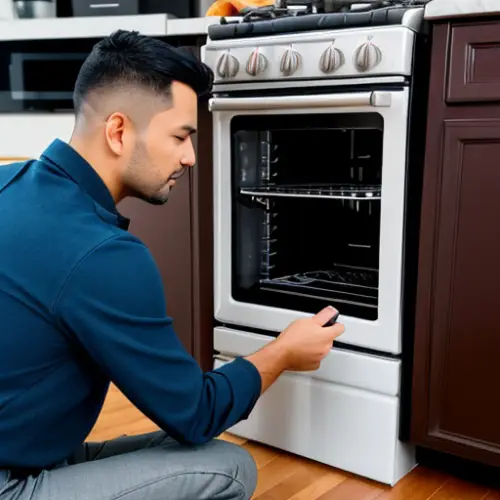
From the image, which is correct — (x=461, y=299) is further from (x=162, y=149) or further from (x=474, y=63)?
(x=162, y=149)

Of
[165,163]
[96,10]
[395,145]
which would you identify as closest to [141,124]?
[165,163]

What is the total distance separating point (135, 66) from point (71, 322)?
44 cm

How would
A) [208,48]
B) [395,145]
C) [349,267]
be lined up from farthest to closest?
[349,267] < [208,48] < [395,145]

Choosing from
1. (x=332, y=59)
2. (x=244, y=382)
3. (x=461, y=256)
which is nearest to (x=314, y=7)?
(x=332, y=59)

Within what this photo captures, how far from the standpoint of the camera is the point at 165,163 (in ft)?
3.86

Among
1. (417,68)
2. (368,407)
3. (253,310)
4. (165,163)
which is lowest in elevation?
(368,407)

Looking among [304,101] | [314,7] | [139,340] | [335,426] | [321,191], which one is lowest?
[335,426]

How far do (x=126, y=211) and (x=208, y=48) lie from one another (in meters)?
0.62

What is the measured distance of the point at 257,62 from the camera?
169 centimetres

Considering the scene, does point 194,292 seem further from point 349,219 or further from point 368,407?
point 368,407

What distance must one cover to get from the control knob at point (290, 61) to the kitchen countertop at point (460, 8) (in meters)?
0.31

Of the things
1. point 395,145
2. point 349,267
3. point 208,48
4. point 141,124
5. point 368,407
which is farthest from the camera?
point 349,267

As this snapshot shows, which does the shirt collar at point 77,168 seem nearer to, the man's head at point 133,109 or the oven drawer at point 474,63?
the man's head at point 133,109

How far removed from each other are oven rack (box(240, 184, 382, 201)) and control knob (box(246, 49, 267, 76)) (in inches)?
12.2
